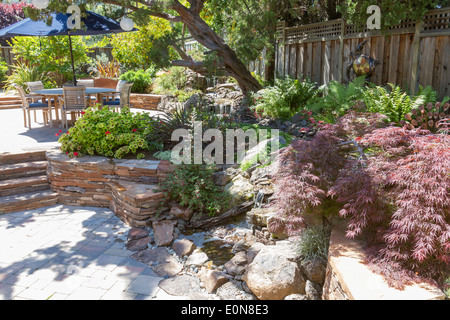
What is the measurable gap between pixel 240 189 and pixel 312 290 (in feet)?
6.10

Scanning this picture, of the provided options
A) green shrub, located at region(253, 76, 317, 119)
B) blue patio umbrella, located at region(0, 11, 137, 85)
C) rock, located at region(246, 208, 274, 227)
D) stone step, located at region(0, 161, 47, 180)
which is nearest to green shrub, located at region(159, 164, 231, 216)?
rock, located at region(246, 208, 274, 227)

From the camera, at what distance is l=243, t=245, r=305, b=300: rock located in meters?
3.27

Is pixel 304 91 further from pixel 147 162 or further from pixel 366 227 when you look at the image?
pixel 366 227

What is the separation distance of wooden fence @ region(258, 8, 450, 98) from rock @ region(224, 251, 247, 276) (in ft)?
13.3

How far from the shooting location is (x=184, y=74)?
11367mm

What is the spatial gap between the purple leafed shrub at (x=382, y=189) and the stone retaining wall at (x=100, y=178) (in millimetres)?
2120

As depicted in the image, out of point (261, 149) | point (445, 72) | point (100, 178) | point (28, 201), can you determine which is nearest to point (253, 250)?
point (261, 149)

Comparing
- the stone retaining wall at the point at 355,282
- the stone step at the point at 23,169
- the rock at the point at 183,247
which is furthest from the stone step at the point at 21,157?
the stone retaining wall at the point at 355,282

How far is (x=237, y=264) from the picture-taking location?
3.80 m

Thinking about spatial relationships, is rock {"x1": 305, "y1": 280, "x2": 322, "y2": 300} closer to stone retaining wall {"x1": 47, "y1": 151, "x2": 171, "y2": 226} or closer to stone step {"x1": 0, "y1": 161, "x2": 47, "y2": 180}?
stone retaining wall {"x1": 47, "y1": 151, "x2": 171, "y2": 226}

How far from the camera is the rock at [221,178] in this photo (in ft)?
16.8

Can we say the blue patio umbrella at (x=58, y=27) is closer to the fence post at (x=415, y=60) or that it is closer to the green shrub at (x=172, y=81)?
the green shrub at (x=172, y=81)

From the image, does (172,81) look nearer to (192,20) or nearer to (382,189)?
(192,20)

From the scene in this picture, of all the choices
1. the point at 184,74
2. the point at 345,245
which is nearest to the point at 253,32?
the point at 184,74
